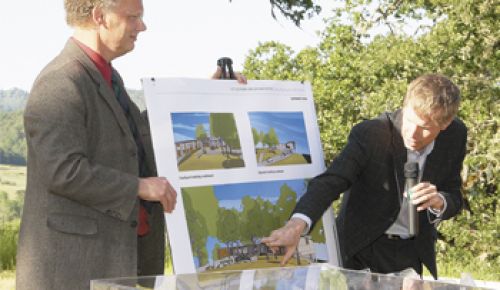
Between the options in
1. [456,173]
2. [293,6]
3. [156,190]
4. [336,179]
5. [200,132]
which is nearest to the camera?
[156,190]

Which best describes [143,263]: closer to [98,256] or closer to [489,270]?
[98,256]

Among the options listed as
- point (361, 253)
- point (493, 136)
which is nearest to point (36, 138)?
point (361, 253)

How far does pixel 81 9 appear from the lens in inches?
120

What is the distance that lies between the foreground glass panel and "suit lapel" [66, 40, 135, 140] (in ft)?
2.58

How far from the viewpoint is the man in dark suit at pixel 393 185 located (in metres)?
3.47

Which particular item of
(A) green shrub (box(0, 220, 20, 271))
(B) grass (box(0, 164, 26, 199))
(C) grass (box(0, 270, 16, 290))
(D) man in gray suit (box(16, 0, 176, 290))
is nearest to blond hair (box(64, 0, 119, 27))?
(D) man in gray suit (box(16, 0, 176, 290))

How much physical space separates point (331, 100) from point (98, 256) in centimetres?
806

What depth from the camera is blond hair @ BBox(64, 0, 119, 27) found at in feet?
9.98

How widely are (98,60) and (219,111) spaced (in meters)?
0.58

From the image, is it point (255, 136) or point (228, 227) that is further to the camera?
point (255, 136)

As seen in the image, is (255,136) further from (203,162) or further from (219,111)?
(203,162)

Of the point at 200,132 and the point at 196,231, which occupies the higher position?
the point at 200,132

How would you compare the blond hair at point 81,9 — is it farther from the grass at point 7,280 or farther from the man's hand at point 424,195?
the grass at point 7,280

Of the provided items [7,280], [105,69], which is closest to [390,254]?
[105,69]
